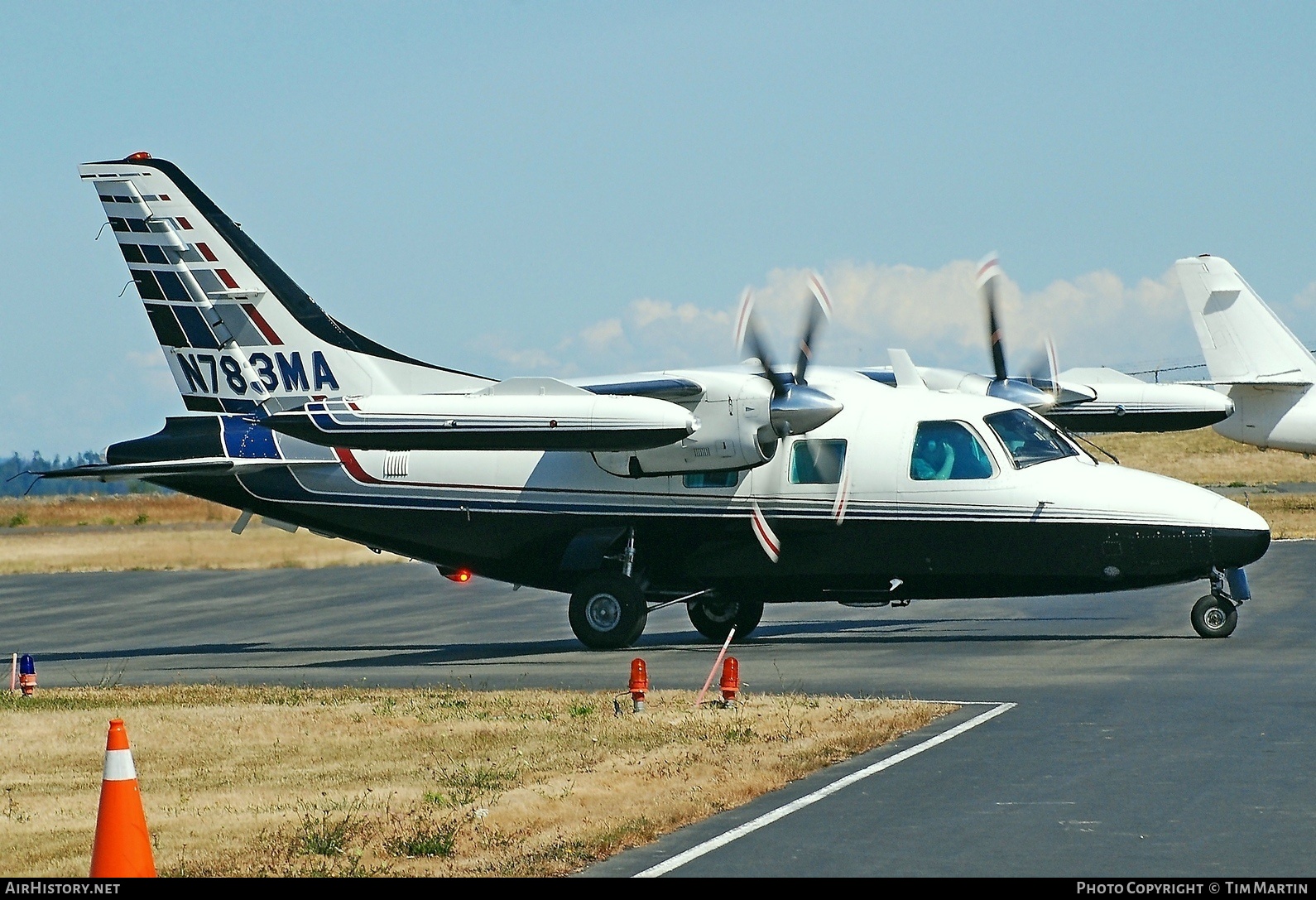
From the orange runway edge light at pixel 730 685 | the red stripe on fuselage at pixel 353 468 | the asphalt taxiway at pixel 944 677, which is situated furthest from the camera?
the red stripe on fuselage at pixel 353 468

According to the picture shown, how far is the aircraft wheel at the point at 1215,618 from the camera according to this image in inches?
879

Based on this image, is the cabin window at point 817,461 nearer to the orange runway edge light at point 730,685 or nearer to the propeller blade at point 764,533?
the propeller blade at point 764,533

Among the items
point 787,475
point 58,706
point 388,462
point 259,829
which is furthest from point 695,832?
point 388,462

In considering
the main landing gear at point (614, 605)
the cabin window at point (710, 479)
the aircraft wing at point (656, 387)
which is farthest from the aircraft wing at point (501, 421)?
the main landing gear at point (614, 605)

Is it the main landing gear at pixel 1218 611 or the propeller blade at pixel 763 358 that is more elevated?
the propeller blade at pixel 763 358

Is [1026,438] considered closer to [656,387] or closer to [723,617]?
[656,387]

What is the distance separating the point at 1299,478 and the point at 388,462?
69.9 meters

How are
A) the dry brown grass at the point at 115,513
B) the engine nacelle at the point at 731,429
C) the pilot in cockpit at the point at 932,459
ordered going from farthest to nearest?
the dry brown grass at the point at 115,513 < the pilot in cockpit at the point at 932,459 < the engine nacelle at the point at 731,429

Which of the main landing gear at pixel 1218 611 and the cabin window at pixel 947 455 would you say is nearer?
the main landing gear at pixel 1218 611

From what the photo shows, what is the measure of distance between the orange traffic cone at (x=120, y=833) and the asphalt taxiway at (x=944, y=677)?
2599 millimetres

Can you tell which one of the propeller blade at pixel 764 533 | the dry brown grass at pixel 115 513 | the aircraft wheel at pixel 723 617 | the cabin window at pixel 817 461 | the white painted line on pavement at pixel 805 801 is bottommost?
the dry brown grass at pixel 115 513

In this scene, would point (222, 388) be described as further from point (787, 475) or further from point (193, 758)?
point (193, 758)

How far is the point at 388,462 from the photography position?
82.1 ft

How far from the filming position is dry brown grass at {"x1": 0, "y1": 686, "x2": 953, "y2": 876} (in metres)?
10.4
